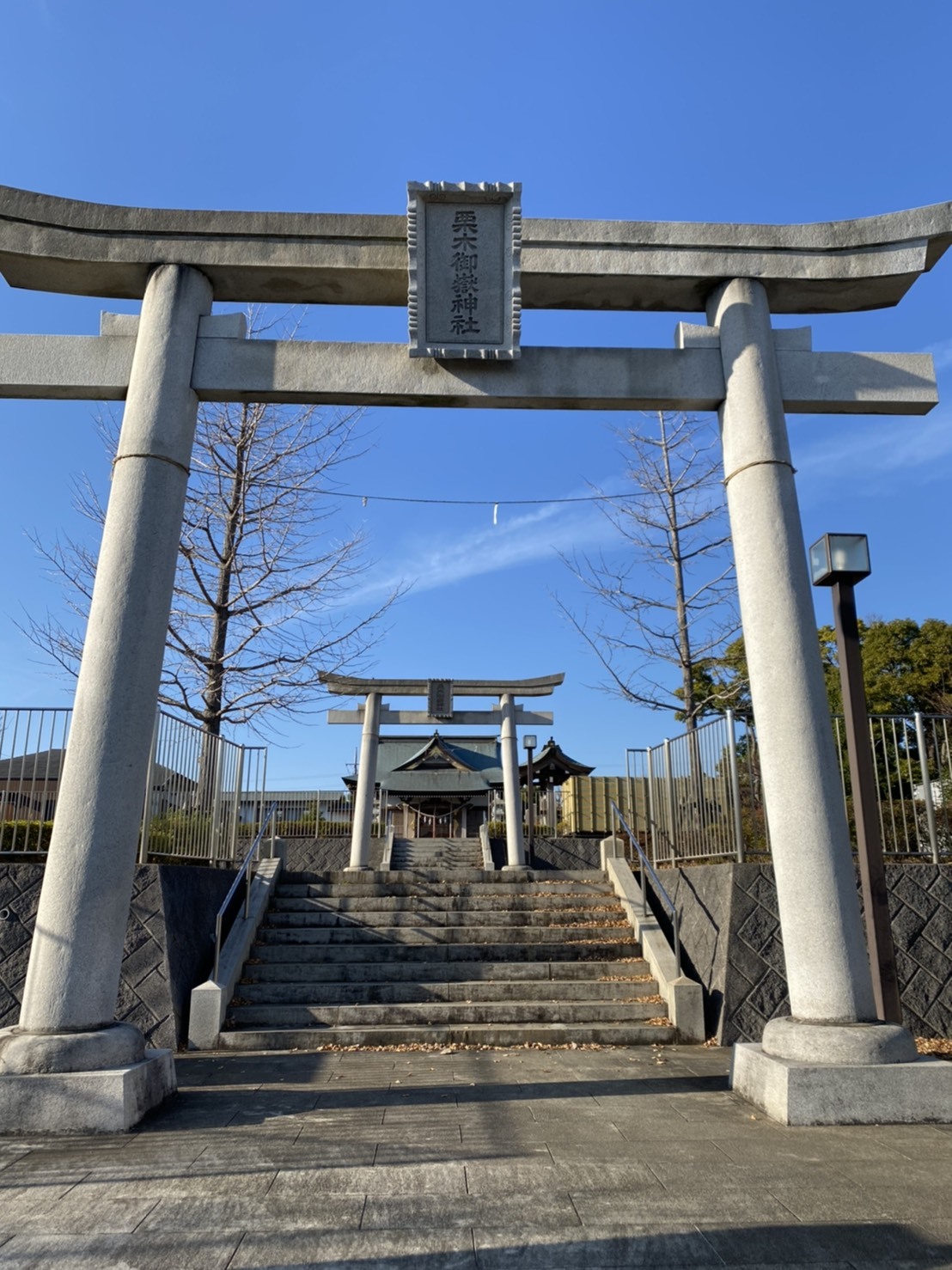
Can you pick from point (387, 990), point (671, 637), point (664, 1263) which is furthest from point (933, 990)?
point (671, 637)

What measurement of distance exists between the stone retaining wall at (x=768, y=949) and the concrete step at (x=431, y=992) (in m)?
0.96

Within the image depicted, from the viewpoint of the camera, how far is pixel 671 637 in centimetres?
1636

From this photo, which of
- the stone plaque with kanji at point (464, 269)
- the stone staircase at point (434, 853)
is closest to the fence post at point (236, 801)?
the stone plaque with kanji at point (464, 269)

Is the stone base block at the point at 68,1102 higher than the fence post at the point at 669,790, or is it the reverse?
the fence post at the point at 669,790

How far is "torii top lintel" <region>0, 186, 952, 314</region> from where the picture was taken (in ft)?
20.3

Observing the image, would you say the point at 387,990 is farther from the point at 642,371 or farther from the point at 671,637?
the point at 671,637

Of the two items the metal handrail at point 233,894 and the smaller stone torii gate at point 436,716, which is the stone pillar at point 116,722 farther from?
the smaller stone torii gate at point 436,716

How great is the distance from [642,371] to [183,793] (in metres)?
6.54

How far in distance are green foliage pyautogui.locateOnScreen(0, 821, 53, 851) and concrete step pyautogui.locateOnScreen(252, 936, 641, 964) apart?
2.43 metres

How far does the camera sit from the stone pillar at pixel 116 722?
4992 mm

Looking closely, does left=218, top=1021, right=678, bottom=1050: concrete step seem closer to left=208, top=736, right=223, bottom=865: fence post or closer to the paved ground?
the paved ground

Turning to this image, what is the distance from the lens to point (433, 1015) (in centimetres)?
785

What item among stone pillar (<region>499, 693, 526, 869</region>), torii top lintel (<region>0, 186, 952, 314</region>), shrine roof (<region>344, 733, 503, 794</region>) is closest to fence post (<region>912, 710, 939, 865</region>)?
torii top lintel (<region>0, 186, 952, 314</region>)

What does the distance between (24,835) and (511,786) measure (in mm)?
10852
